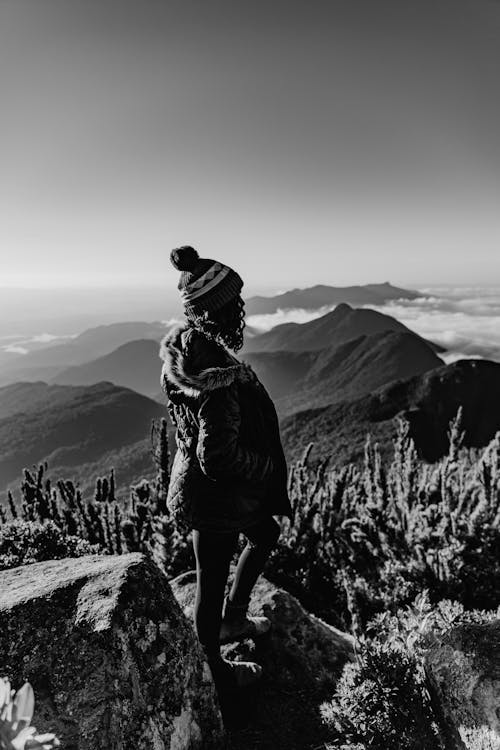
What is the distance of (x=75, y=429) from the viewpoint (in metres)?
91.2

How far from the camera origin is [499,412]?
69562 mm

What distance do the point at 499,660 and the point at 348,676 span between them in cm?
67

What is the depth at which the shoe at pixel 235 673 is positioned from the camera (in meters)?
2.04

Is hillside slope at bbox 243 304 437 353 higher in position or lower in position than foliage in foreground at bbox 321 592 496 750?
lower

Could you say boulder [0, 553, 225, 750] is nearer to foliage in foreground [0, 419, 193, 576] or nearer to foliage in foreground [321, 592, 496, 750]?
foliage in foreground [321, 592, 496, 750]

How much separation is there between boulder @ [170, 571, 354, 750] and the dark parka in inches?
38.2

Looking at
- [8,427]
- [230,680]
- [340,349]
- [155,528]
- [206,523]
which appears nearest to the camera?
[206,523]

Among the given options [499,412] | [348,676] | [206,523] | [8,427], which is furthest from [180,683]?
[8,427]

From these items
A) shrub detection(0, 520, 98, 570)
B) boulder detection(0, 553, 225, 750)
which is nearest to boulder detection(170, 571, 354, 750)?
boulder detection(0, 553, 225, 750)

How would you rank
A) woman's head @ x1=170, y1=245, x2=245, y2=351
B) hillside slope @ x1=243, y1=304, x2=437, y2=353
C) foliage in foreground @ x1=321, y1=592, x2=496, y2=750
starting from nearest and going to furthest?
foliage in foreground @ x1=321, y1=592, x2=496, y2=750, woman's head @ x1=170, y1=245, x2=245, y2=351, hillside slope @ x1=243, y1=304, x2=437, y2=353

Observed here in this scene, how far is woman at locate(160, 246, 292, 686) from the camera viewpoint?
5.77ft

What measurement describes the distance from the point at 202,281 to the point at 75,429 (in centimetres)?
9672

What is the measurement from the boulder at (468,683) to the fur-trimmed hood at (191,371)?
130 cm

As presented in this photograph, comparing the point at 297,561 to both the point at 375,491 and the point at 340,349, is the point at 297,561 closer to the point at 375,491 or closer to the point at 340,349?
the point at 375,491
